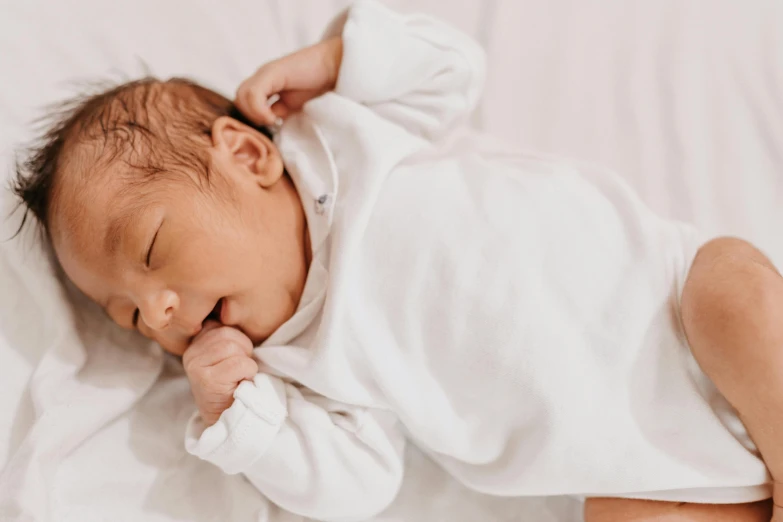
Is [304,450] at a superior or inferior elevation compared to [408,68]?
inferior

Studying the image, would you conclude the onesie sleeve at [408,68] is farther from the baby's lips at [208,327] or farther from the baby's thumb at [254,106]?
the baby's lips at [208,327]

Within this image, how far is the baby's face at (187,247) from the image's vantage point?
913mm

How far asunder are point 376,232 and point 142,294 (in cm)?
34

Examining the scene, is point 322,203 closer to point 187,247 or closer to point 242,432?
point 187,247

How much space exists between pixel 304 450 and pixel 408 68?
25.3 inches

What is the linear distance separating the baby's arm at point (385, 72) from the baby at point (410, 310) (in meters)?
0.09

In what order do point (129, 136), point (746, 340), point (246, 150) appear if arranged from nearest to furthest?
point (746, 340) → point (129, 136) → point (246, 150)

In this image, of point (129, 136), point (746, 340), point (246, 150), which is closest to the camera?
point (746, 340)

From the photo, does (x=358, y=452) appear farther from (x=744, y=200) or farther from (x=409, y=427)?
(x=744, y=200)

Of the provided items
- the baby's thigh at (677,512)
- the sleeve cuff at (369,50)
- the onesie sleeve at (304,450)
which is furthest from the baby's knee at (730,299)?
the sleeve cuff at (369,50)

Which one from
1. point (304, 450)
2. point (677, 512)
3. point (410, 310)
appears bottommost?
point (677, 512)

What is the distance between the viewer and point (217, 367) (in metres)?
0.96

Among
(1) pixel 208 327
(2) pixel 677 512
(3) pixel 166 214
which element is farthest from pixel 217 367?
(2) pixel 677 512

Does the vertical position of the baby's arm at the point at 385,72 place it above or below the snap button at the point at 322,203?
above
